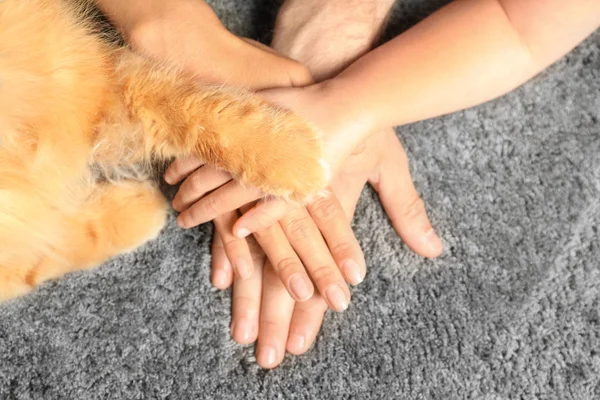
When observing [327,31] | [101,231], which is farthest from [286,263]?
[327,31]

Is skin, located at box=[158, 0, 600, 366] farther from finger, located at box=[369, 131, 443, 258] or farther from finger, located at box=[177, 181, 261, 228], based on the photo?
finger, located at box=[369, 131, 443, 258]

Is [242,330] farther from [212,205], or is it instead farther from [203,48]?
[203,48]

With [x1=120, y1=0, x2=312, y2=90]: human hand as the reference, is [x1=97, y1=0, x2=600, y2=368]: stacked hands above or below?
below

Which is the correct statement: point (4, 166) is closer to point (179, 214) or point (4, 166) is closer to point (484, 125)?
point (179, 214)

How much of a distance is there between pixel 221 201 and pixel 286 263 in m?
0.17

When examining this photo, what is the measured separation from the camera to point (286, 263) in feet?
3.54

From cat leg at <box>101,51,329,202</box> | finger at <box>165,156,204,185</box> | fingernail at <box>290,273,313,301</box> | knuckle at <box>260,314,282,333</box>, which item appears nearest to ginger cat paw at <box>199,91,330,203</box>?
cat leg at <box>101,51,329,202</box>

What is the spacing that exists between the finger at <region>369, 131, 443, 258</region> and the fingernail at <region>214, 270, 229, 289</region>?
0.34 metres

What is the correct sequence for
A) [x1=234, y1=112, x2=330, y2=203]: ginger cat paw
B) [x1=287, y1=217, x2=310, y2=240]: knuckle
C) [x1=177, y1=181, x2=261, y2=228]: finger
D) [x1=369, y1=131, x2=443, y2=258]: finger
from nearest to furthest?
1. [x1=234, y1=112, x2=330, y2=203]: ginger cat paw
2. [x1=177, y1=181, x2=261, y2=228]: finger
3. [x1=287, y1=217, x2=310, y2=240]: knuckle
4. [x1=369, y1=131, x2=443, y2=258]: finger

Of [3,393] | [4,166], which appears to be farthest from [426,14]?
[3,393]

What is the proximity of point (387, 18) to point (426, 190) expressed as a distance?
14.8 inches

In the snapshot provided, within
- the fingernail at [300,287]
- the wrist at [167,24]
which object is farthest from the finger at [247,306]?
the wrist at [167,24]

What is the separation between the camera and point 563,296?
1155mm

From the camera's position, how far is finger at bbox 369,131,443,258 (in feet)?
3.90
